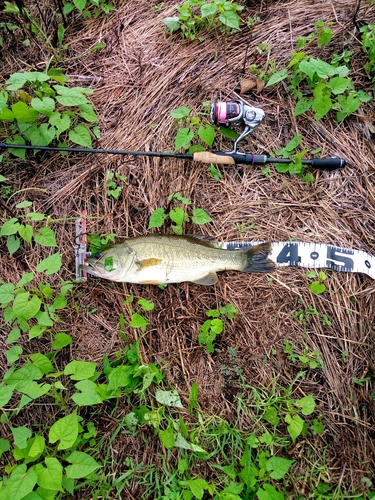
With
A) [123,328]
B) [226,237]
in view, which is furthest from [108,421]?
[226,237]

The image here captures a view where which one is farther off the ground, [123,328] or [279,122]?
[279,122]

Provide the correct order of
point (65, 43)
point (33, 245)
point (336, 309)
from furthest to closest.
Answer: point (65, 43)
point (33, 245)
point (336, 309)

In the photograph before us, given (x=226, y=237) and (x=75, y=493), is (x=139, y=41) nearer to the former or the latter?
(x=226, y=237)

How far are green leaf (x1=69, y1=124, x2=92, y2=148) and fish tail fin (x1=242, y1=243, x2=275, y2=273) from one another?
181 cm

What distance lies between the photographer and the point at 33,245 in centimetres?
342

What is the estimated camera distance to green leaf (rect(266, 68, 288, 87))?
3.25m

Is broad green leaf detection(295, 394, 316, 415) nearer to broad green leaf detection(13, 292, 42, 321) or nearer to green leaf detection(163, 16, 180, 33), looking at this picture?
broad green leaf detection(13, 292, 42, 321)

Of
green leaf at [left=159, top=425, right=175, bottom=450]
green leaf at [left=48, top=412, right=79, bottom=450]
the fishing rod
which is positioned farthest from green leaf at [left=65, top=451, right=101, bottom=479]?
the fishing rod

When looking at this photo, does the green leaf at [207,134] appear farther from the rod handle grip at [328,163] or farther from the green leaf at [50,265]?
the green leaf at [50,265]

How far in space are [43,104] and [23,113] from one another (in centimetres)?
22

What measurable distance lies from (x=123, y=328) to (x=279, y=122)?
8.13 feet

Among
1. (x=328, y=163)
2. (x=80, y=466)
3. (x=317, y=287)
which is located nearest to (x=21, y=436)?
(x=80, y=466)

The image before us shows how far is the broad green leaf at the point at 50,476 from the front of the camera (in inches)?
105

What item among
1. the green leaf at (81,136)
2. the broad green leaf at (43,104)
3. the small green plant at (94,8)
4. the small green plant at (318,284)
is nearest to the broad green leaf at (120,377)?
the small green plant at (318,284)
